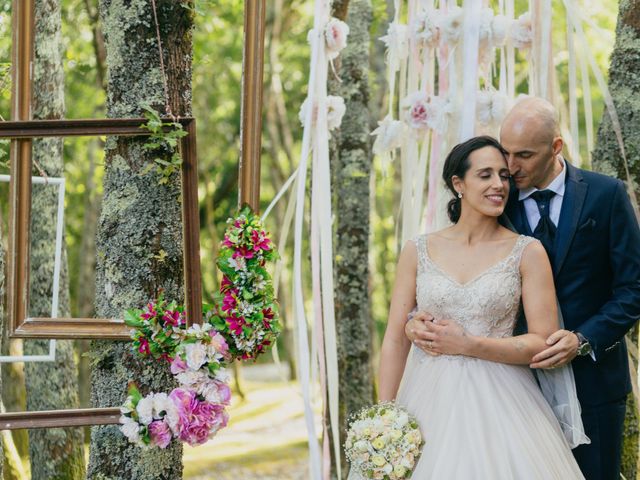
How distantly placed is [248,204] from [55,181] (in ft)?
2.56

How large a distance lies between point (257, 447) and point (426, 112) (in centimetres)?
721

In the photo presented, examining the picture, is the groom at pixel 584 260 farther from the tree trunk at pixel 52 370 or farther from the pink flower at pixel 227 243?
the tree trunk at pixel 52 370

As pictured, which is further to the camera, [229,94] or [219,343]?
[229,94]

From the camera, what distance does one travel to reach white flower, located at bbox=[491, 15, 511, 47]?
363cm

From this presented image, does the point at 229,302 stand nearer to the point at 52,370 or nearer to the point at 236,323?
the point at 236,323

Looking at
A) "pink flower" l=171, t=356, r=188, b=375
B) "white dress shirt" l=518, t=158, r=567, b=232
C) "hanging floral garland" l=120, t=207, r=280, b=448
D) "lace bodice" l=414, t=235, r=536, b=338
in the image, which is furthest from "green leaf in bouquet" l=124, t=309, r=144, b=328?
"white dress shirt" l=518, t=158, r=567, b=232

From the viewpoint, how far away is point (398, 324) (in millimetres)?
3387

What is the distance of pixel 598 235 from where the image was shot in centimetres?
330

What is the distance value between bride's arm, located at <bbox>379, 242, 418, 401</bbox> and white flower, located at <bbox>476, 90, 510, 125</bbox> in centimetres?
68

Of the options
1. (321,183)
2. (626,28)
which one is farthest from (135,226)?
(626,28)

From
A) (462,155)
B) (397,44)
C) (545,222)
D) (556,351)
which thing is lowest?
(556,351)

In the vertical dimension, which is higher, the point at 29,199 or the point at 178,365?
the point at 29,199

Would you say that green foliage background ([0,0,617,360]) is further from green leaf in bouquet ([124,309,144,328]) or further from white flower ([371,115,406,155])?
green leaf in bouquet ([124,309,144,328])

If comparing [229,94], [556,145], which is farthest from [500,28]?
[229,94]
